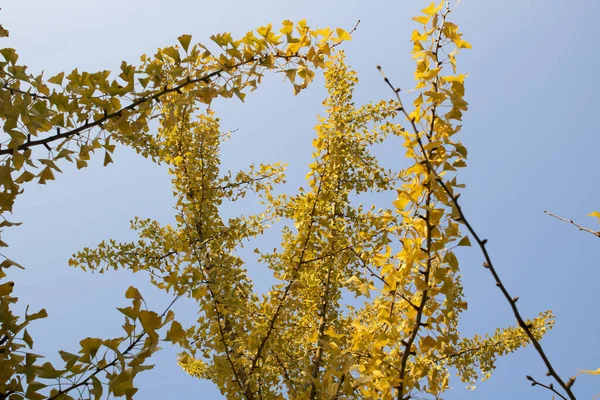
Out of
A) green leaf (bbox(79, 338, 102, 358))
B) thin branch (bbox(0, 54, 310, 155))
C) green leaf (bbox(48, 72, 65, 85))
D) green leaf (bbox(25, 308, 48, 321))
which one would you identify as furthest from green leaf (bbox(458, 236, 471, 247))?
green leaf (bbox(48, 72, 65, 85))

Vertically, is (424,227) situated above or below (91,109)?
below

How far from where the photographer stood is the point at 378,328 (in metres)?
1.64

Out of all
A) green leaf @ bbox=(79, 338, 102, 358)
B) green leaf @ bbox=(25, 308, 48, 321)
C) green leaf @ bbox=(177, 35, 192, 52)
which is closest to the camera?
green leaf @ bbox=(79, 338, 102, 358)

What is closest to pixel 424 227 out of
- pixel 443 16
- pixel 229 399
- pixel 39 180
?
pixel 443 16

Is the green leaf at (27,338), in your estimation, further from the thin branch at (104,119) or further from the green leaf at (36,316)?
the thin branch at (104,119)

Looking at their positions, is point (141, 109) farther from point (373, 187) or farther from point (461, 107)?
point (373, 187)

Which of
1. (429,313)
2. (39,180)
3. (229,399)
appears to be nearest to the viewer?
(429,313)

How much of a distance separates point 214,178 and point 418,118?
10.3 feet

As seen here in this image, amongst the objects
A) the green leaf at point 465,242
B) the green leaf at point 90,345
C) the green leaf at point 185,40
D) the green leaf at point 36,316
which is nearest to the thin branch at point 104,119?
the green leaf at point 185,40

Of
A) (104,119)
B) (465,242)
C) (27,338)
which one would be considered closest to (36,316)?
(27,338)

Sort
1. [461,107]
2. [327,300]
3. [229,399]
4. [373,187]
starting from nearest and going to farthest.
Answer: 1. [461,107]
2. [229,399]
3. [327,300]
4. [373,187]

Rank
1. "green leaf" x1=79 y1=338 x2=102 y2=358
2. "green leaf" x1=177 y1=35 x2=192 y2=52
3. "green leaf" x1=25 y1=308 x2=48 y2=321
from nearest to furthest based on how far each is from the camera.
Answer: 1. "green leaf" x1=79 y1=338 x2=102 y2=358
2. "green leaf" x1=25 y1=308 x2=48 y2=321
3. "green leaf" x1=177 y1=35 x2=192 y2=52

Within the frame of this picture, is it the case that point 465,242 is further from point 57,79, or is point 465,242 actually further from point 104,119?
point 57,79

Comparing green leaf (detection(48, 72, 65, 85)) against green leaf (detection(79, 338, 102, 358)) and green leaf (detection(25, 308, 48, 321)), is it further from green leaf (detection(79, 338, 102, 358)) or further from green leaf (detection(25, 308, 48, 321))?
green leaf (detection(79, 338, 102, 358))
